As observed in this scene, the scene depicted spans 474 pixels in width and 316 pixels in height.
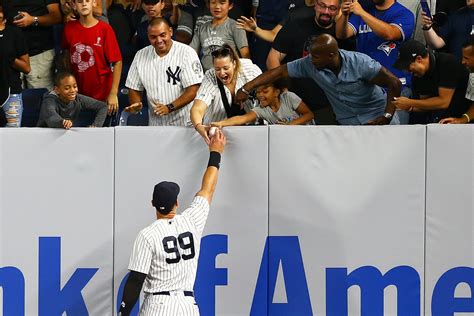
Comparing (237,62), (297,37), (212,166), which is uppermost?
(297,37)

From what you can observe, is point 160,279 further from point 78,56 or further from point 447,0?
point 447,0

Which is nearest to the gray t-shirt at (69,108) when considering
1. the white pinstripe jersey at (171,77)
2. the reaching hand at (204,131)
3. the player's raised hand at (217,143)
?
the white pinstripe jersey at (171,77)

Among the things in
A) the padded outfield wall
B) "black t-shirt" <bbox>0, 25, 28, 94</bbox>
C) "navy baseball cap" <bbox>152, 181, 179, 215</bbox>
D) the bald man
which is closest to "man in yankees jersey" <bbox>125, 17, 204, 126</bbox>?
the bald man

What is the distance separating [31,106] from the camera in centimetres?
1183

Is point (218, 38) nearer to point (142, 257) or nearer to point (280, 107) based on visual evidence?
point (280, 107)

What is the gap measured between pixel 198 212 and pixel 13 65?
3291 millimetres

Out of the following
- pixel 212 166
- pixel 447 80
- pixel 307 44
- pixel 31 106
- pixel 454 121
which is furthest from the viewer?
pixel 31 106

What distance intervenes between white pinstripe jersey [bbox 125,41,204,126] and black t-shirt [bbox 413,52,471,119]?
2.16m

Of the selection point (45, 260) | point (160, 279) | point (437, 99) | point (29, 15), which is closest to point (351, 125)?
point (437, 99)

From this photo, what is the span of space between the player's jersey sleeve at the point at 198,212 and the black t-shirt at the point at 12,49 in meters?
2.90

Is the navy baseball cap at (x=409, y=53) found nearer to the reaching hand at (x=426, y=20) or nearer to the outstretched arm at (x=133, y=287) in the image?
the reaching hand at (x=426, y=20)

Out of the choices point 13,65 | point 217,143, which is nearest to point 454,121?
point 217,143

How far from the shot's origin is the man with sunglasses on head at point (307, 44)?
1078 cm

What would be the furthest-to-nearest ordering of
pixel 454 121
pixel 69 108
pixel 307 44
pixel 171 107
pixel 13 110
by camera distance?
1. pixel 13 110
2. pixel 307 44
3. pixel 171 107
4. pixel 69 108
5. pixel 454 121
